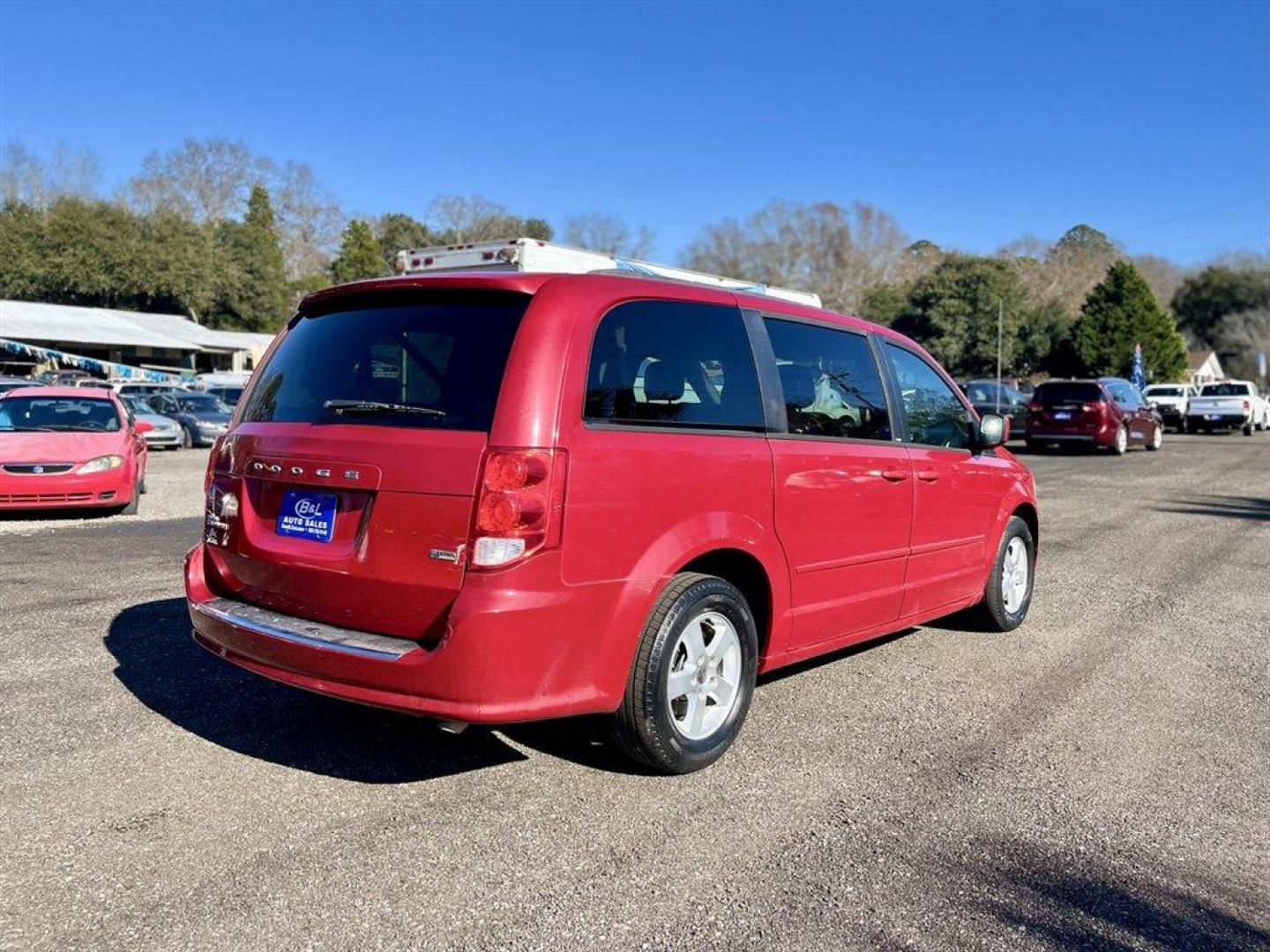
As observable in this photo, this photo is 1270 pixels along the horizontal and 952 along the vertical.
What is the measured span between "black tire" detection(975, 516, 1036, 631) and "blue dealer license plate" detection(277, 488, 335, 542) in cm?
403

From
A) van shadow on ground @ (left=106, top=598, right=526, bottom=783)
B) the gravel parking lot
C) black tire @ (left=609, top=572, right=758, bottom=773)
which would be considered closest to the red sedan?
the gravel parking lot

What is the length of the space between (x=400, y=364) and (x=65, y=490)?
8.62m

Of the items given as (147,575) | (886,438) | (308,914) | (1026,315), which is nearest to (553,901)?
(308,914)

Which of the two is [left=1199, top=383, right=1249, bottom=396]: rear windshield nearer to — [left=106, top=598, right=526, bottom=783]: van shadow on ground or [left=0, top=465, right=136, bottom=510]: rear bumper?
[left=0, top=465, right=136, bottom=510]: rear bumper

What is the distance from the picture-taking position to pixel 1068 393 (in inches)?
892

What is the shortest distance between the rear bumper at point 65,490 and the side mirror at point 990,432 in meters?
9.24

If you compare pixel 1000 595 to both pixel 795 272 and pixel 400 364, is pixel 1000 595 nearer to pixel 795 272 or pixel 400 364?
pixel 400 364

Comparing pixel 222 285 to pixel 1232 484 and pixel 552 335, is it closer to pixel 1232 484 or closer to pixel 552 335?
pixel 1232 484

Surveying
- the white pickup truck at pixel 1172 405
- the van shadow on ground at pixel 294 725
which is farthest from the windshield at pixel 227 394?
the white pickup truck at pixel 1172 405

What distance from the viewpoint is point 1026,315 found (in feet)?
188

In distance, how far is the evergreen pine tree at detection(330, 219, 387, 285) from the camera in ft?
244

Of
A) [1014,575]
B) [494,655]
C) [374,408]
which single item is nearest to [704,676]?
[494,655]

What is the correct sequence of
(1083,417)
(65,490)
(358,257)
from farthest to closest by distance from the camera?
(358,257) < (1083,417) < (65,490)

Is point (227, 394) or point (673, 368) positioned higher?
point (227, 394)
